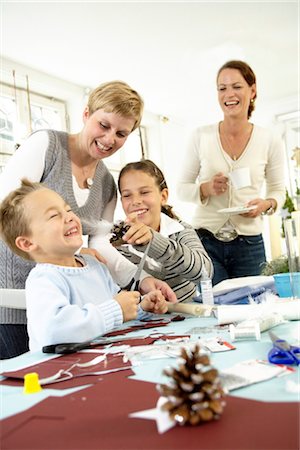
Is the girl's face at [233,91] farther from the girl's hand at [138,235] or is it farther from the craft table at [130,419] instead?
the craft table at [130,419]

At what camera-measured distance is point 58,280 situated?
1.11m

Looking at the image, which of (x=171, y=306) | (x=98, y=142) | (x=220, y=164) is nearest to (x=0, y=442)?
(x=171, y=306)

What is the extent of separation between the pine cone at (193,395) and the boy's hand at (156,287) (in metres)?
0.97

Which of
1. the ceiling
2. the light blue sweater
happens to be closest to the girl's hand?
the light blue sweater

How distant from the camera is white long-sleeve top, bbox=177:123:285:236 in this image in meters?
2.19

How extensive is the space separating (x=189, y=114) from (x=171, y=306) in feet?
17.6

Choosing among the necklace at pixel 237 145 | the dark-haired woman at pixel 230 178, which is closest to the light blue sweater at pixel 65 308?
the dark-haired woman at pixel 230 178

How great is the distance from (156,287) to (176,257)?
0.14 m

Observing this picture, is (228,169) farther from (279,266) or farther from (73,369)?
(73,369)

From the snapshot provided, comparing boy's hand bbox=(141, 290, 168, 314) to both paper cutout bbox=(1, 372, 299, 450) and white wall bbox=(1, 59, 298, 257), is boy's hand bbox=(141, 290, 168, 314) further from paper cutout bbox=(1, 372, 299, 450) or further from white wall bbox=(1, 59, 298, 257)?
white wall bbox=(1, 59, 298, 257)

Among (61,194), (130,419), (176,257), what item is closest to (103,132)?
(61,194)

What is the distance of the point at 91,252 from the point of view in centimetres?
150

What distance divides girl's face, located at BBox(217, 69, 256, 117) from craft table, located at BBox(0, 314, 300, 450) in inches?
64.9

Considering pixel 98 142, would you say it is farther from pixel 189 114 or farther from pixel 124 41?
pixel 189 114
